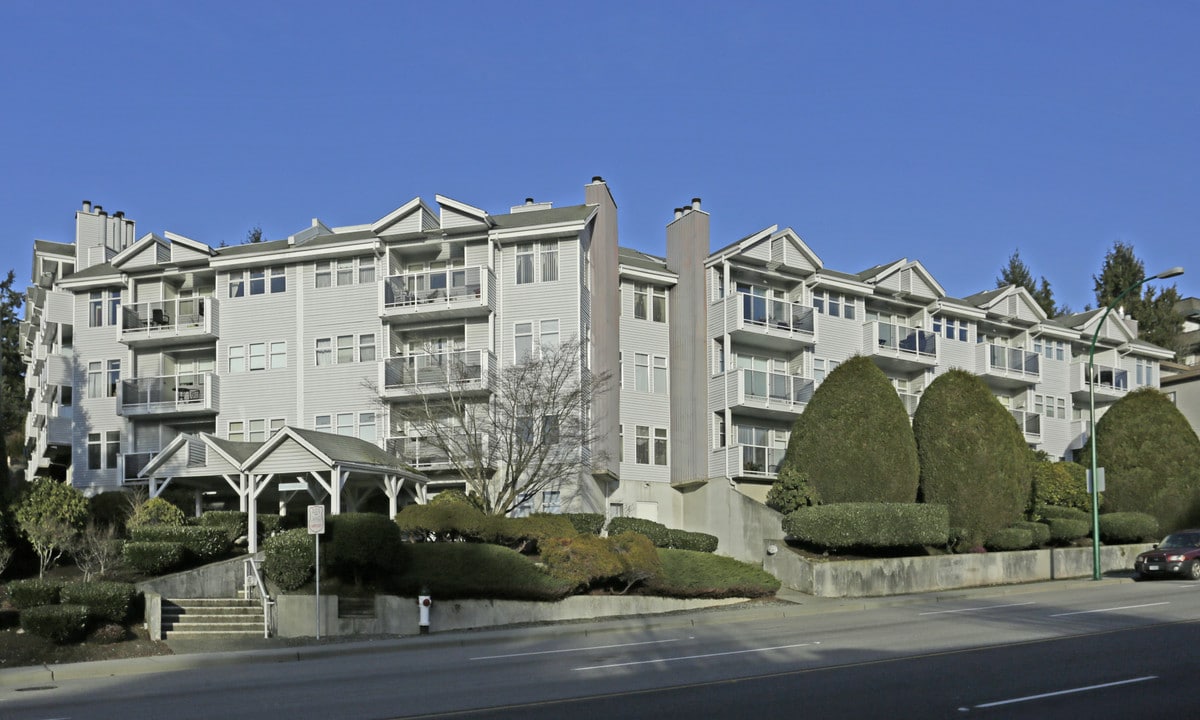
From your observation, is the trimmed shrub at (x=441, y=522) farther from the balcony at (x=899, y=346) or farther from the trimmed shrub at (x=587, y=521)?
the balcony at (x=899, y=346)

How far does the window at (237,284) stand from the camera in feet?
150

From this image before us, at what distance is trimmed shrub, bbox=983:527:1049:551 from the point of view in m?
38.0

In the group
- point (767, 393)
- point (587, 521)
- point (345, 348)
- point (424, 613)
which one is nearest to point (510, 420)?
point (587, 521)

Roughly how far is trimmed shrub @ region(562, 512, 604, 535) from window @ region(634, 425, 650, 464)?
5.94 m

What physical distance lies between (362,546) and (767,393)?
782 inches

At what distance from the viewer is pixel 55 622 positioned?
80.1 ft

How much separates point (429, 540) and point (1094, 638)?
17902 millimetres

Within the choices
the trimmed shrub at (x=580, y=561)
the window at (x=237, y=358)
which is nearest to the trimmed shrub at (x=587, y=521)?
the trimmed shrub at (x=580, y=561)

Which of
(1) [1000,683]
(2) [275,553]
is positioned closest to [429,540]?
(2) [275,553]

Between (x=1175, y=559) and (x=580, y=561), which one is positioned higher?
(x=580, y=561)

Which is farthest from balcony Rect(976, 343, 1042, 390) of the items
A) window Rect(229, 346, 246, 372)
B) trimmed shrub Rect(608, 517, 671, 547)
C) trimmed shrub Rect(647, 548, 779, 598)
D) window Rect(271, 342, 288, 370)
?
window Rect(229, 346, 246, 372)

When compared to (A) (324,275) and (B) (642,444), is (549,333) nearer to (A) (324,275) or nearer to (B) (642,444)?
(B) (642,444)

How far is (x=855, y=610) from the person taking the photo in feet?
98.3

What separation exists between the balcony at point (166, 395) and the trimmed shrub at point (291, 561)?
17.0 m
